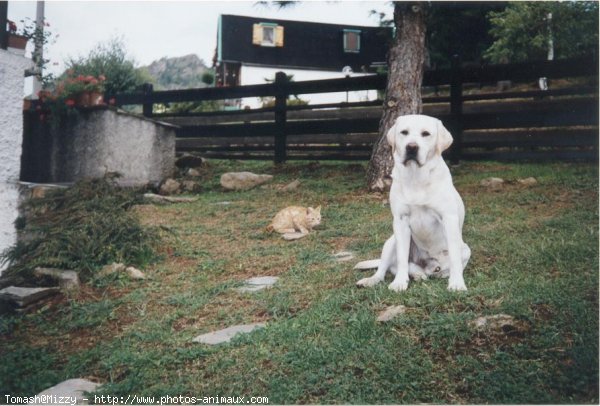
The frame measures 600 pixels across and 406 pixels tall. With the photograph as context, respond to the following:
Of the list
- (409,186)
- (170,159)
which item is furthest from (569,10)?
(409,186)

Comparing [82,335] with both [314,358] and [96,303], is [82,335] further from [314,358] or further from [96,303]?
[314,358]

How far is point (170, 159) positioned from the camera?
995 centimetres

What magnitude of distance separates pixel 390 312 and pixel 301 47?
94.4 feet

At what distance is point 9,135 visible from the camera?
14.3 feet

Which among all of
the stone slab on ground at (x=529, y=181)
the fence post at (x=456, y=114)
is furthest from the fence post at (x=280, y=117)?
the stone slab on ground at (x=529, y=181)

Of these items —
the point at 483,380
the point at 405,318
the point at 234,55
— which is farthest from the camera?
the point at 234,55

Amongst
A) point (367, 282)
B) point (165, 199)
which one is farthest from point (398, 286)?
point (165, 199)

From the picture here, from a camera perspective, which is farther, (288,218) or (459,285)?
(288,218)

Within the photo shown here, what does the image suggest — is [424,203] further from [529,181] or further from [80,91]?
[80,91]

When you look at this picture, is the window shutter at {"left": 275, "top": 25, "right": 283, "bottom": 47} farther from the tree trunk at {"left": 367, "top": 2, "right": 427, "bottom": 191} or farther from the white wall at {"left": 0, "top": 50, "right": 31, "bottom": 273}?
the white wall at {"left": 0, "top": 50, "right": 31, "bottom": 273}

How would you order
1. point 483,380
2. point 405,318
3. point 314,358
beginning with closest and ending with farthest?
point 483,380, point 314,358, point 405,318

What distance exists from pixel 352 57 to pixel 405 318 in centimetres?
2925

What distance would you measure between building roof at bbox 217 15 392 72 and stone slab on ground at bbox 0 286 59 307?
2535 cm

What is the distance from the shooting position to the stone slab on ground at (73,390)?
8.67 feet
